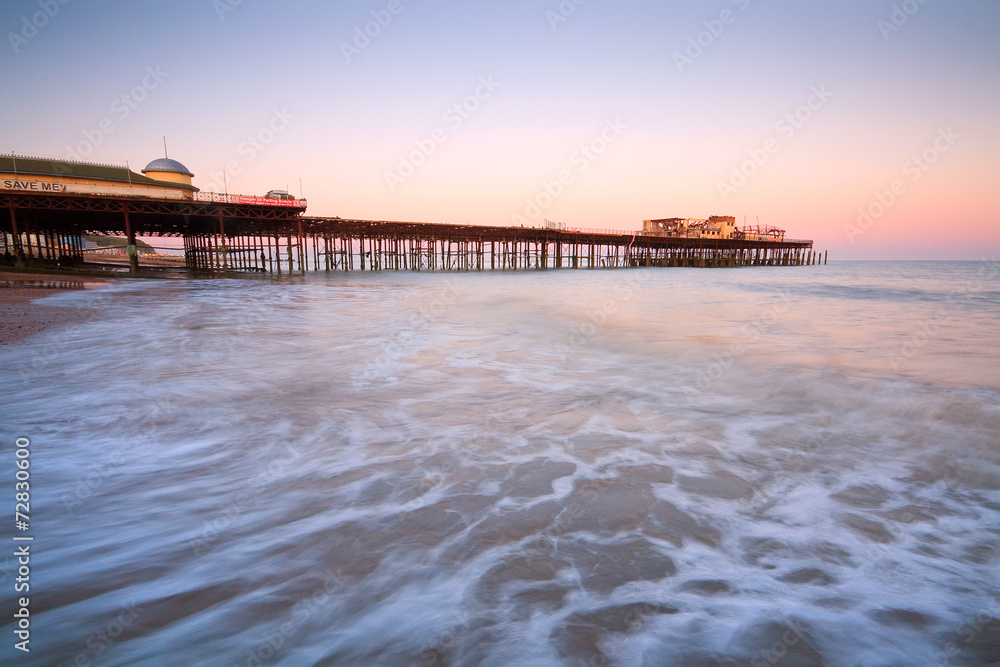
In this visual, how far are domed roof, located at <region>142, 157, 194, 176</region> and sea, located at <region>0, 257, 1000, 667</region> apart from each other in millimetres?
41946

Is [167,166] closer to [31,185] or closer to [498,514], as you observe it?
[31,185]

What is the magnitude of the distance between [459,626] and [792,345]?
31.5 ft

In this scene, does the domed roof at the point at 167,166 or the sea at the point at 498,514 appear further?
the domed roof at the point at 167,166

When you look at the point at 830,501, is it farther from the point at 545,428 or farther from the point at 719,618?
the point at 545,428

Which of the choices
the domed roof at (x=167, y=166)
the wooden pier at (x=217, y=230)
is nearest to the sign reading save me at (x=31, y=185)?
the wooden pier at (x=217, y=230)

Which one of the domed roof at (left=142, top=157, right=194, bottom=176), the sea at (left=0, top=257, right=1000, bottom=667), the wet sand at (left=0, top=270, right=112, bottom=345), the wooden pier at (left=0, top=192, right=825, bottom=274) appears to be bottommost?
the sea at (left=0, top=257, right=1000, bottom=667)

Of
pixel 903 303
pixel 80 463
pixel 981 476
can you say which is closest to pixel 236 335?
pixel 80 463

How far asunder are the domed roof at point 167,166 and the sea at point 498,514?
41946 mm

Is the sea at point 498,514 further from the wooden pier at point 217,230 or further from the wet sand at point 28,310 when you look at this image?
the wooden pier at point 217,230

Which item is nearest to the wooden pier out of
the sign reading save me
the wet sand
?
the sign reading save me

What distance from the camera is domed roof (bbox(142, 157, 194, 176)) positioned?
1549 inches

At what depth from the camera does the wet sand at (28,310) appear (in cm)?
905

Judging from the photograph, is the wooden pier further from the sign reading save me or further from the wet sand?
the wet sand

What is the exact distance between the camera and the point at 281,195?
108ft
